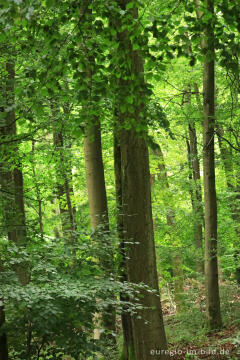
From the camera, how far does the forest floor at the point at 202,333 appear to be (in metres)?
7.59

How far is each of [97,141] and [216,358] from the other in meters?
4.99

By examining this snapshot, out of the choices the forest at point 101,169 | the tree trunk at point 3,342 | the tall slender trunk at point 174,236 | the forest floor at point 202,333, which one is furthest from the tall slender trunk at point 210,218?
the tree trunk at point 3,342

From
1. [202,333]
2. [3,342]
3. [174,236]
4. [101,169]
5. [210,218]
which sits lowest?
[202,333]

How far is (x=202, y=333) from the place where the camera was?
10195 mm

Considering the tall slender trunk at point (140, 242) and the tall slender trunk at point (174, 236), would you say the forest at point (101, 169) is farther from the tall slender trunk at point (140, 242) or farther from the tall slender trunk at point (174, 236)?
the tall slender trunk at point (174, 236)

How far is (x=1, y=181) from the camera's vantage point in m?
7.27

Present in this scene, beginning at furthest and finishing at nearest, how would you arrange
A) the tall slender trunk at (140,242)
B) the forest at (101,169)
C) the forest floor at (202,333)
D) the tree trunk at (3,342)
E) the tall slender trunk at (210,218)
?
1. the tall slender trunk at (210,218)
2. the forest floor at (202,333)
3. the tall slender trunk at (140,242)
4. the tree trunk at (3,342)
5. the forest at (101,169)

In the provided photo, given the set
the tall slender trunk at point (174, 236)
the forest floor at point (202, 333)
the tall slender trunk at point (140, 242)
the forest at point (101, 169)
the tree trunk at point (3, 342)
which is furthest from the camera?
the tall slender trunk at point (174, 236)

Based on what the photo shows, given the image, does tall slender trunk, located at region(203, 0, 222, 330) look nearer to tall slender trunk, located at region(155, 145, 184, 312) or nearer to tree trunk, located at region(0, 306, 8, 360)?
tall slender trunk, located at region(155, 145, 184, 312)

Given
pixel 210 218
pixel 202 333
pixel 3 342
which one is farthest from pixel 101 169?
pixel 202 333

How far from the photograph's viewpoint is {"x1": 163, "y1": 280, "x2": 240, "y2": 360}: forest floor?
7594 mm

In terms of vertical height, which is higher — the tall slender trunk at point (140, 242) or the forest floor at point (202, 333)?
the tall slender trunk at point (140, 242)

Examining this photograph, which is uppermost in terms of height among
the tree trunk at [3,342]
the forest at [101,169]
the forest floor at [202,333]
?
the forest at [101,169]

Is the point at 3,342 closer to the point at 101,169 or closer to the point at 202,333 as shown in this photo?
the point at 101,169
